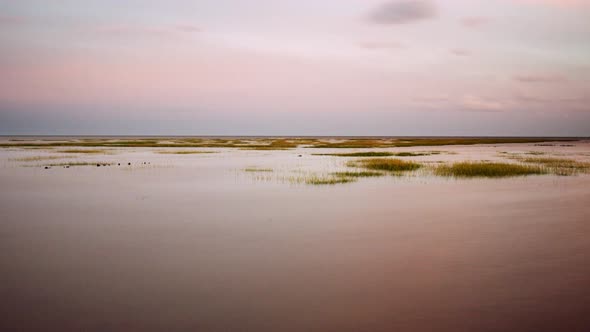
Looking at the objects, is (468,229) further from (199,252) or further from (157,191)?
(157,191)

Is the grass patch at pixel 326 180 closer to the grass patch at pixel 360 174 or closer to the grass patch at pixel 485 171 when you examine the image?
the grass patch at pixel 360 174

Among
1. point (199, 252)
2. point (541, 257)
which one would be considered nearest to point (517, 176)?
point (541, 257)

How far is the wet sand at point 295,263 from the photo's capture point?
5465 millimetres

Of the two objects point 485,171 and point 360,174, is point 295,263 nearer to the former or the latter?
point 360,174

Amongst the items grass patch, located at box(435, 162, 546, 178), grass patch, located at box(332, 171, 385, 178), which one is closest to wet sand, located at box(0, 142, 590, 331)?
grass patch, located at box(332, 171, 385, 178)

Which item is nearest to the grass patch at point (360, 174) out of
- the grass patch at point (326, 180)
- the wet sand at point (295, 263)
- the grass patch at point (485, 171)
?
the grass patch at point (326, 180)

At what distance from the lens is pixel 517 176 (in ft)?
75.7

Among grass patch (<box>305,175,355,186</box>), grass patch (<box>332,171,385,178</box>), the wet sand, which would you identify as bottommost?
the wet sand

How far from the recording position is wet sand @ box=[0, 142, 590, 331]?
5.46 meters

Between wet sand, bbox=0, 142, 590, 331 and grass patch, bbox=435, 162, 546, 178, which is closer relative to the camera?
wet sand, bbox=0, 142, 590, 331

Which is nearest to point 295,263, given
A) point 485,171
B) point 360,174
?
point 360,174

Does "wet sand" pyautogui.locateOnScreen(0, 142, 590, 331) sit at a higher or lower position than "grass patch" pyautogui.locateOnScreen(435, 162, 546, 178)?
lower

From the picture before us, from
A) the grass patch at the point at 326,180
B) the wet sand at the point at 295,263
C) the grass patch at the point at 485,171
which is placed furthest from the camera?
the grass patch at the point at 485,171

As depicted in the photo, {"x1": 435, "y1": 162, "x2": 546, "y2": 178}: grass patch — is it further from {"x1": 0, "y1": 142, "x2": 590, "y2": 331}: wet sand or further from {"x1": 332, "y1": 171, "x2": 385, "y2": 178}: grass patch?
{"x1": 0, "y1": 142, "x2": 590, "y2": 331}: wet sand
